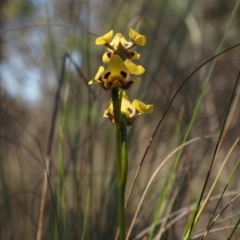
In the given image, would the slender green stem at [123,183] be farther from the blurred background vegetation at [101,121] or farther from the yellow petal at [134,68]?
the blurred background vegetation at [101,121]

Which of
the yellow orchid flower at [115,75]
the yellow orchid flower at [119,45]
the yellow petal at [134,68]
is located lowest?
the yellow orchid flower at [115,75]

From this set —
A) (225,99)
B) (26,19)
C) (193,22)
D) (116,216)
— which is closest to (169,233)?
(116,216)

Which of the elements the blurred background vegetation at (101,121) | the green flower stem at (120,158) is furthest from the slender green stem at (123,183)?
the blurred background vegetation at (101,121)

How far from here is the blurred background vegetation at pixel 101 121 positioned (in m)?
1.22

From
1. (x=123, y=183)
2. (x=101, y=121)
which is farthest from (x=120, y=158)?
(x=101, y=121)

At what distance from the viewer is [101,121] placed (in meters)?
2.31

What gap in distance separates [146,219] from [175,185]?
0.43 ft

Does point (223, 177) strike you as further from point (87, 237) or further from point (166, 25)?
point (166, 25)

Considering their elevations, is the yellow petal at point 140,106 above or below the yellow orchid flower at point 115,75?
below

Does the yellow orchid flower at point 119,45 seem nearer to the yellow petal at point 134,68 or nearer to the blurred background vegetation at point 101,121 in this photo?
the yellow petal at point 134,68

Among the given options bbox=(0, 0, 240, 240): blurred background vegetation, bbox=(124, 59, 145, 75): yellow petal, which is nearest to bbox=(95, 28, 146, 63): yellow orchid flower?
bbox=(124, 59, 145, 75): yellow petal

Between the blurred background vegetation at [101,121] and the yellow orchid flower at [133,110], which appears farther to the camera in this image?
the blurred background vegetation at [101,121]

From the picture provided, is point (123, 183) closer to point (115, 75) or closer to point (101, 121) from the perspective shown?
point (115, 75)

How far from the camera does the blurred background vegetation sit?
1.22 meters
